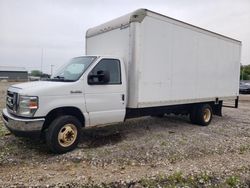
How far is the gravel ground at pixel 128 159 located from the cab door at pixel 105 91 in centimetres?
78

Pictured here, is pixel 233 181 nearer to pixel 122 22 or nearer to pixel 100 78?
pixel 100 78

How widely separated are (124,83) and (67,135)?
2023 mm

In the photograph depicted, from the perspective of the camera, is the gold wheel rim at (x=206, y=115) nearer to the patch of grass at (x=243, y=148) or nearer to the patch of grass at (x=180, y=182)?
the patch of grass at (x=243, y=148)

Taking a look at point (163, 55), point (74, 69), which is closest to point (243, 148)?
point (163, 55)

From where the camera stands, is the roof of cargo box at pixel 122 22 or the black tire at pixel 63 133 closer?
the black tire at pixel 63 133

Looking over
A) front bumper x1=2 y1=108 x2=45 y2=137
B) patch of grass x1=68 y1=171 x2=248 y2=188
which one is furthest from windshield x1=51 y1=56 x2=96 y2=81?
patch of grass x1=68 y1=171 x2=248 y2=188

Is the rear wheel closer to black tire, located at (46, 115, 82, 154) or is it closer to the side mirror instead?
the side mirror

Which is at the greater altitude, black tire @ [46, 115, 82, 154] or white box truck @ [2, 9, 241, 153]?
white box truck @ [2, 9, 241, 153]

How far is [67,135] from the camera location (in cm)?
556

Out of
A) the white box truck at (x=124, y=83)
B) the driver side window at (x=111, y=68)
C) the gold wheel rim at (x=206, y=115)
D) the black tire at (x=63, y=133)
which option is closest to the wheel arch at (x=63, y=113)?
the white box truck at (x=124, y=83)

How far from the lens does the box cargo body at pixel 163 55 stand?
648cm

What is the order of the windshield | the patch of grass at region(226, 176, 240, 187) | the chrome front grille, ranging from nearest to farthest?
the patch of grass at region(226, 176, 240, 187) < the chrome front grille < the windshield

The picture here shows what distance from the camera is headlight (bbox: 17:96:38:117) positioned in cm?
504

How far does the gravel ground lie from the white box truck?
1.92 ft
